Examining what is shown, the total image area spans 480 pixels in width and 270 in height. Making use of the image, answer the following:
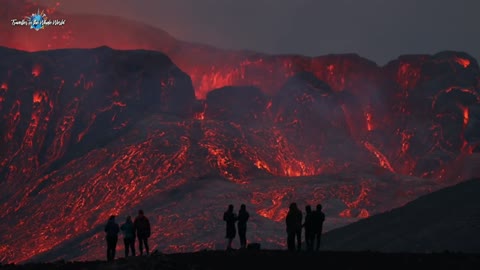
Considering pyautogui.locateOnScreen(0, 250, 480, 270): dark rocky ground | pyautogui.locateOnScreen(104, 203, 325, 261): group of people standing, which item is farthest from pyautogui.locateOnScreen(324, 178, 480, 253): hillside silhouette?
pyautogui.locateOnScreen(0, 250, 480, 270): dark rocky ground

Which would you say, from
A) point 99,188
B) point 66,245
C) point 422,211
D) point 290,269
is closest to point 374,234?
point 422,211

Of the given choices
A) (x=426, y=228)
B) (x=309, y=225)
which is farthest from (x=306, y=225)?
(x=426, y=228)

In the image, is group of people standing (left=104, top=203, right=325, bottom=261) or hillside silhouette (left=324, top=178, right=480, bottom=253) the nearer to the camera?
group of people standing (left=104, top=203, right=325, bottom=261)

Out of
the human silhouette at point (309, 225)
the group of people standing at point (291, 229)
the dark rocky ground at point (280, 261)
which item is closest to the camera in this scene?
the dark rocky ground at point (280, 261)

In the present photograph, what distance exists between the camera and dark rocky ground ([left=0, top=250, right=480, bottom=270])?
37.5 m

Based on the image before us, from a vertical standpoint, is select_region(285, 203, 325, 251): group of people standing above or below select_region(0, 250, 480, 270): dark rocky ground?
above

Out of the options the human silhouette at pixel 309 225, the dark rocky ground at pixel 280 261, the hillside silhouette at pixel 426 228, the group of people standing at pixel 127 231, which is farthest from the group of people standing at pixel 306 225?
the hillside silhouette at pixel 426 228

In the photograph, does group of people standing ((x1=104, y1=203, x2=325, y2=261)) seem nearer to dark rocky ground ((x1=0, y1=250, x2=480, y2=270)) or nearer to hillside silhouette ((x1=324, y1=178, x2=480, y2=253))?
dark rocky ground ((x1=0, y1=250, x2=480, y2=270))

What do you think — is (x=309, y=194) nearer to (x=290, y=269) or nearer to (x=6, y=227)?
(x=6, y=227)

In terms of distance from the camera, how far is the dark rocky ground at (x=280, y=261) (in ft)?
123

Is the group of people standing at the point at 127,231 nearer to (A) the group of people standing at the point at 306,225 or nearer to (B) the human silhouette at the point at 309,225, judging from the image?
(A) the group of people standing at the point at 306,225

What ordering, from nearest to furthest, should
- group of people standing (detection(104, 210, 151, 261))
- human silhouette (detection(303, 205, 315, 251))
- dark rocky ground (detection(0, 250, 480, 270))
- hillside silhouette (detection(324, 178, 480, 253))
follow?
dark rocky ground (detection(0, 250, 480, 270)) < human silhouette (detection(303, 205, 315, 251)) < group of people standing (detection(104, 210, 151, 261)) < hillside silhouette (detection(324, 178, 480, 253))

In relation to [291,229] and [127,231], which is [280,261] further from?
[127,231]

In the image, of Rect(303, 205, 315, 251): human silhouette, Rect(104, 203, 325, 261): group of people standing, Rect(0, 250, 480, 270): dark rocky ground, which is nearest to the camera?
Rect(0, 250, 480, 270): dark rocky ground
